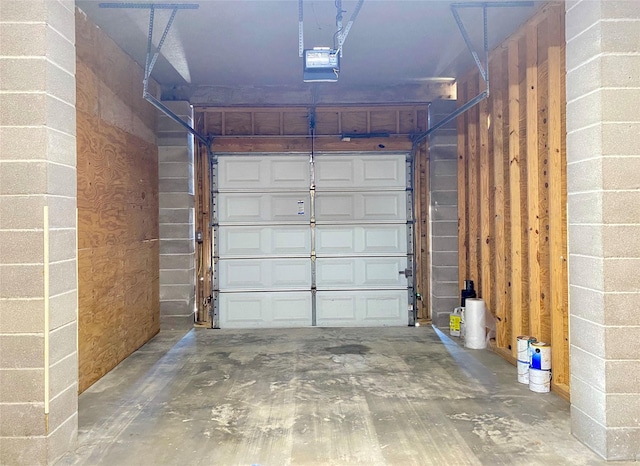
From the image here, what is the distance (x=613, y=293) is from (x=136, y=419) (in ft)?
10.5

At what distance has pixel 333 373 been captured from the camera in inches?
165

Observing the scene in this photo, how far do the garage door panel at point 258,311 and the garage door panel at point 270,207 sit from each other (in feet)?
3.40

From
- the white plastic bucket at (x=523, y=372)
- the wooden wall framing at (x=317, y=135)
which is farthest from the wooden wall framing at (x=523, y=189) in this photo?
the wooden wall framing at (x=317, y=135)

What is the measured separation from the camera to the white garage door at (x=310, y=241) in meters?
6.23

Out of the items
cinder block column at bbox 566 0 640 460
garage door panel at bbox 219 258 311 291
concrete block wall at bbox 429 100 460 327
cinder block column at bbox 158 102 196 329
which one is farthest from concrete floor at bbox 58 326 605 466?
garage door panel at bbox 219 258 311 291

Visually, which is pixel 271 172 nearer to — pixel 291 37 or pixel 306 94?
pixel 306 94

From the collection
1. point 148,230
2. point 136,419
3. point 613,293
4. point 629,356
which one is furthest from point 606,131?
point 148,230

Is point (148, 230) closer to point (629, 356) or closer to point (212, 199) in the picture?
point (212, 199)

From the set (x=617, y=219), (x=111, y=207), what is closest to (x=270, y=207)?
(x=111, y=207)

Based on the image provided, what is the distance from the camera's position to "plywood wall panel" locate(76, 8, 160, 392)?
12.5 feet

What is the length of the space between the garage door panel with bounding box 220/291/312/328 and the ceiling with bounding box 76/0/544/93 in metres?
2.90

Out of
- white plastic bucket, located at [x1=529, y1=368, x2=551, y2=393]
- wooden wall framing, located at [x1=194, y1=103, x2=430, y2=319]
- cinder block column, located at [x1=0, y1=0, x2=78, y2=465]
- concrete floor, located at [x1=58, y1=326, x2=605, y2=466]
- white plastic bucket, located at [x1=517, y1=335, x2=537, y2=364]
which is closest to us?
cinder block column, located at [x1=0, y1=0, x2=78, y2=465]

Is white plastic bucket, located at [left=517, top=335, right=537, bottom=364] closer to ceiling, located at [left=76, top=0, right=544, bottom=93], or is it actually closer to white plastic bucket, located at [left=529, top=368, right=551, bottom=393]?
white plastic bucket, located at [left=529, top=368, right=551, bottom=393]

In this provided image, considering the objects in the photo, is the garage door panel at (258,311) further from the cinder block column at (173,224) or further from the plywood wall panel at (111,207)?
the plywood wall panel at (111,207)
